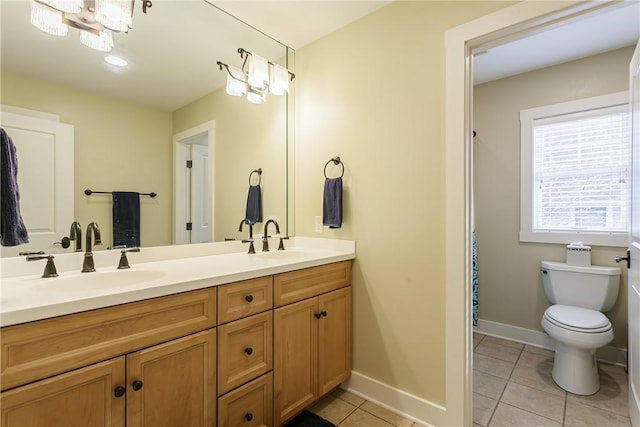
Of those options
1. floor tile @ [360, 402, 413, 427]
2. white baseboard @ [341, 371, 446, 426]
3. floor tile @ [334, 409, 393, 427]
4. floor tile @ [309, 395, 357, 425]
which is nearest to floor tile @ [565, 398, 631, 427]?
white baseboard @ [341, 371, 446, 426]

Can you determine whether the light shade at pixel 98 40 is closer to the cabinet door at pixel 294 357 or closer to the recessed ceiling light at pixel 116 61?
the recessed ceiling light at pixel 116 61

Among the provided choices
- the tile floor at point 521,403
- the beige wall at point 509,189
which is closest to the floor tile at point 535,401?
the tile floor at point 521,403

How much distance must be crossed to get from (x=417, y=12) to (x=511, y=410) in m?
2.38

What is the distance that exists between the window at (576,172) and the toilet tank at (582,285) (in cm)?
25

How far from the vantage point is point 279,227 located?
2.27 metres

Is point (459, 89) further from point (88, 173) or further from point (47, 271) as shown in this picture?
point (47, 271)

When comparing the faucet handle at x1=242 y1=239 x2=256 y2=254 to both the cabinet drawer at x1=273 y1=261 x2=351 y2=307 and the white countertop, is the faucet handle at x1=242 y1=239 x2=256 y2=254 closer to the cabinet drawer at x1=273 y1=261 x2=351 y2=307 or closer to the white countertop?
the white countertop

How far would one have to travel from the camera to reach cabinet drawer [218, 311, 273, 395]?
123cm

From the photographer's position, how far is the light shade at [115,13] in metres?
1.34

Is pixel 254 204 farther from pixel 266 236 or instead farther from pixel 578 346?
pixel 578 346

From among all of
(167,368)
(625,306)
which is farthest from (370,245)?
(625,306)

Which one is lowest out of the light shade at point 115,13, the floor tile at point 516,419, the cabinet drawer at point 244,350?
the floor tile at point 516,419

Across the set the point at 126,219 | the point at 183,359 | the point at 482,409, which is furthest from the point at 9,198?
the point at 482,409

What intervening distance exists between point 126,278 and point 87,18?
3.91 feet
